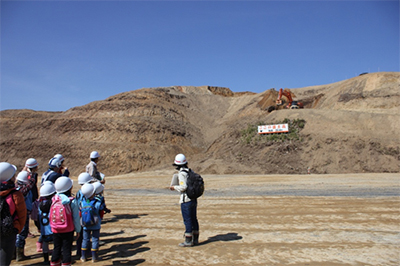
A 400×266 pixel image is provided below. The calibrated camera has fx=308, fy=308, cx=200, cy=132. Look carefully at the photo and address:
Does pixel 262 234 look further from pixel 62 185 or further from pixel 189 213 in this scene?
pixel 62 185

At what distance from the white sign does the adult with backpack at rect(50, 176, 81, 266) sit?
A: 28049 mm

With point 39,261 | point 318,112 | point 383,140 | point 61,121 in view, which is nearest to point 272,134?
point 318,112

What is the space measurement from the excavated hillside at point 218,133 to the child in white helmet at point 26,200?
21933 mm

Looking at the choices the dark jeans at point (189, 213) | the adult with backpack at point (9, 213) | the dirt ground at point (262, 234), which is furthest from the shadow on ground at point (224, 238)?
the adult with backpack at point (9, 213)

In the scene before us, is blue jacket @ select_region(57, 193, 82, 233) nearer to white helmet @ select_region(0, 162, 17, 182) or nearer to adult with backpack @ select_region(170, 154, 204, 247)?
white helmet @ select_region(0, 162, 17, 182)

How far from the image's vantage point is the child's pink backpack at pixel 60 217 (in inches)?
197

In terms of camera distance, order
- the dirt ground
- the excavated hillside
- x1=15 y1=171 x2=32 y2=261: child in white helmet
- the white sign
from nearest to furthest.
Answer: the dirt ground
x1=15 y1=171 x2=32 y2=261: child in white helmet
the excavated hillside
the white sign

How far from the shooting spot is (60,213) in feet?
16.5

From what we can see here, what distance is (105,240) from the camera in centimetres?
743

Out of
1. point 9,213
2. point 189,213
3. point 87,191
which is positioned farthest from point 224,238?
point 9,213

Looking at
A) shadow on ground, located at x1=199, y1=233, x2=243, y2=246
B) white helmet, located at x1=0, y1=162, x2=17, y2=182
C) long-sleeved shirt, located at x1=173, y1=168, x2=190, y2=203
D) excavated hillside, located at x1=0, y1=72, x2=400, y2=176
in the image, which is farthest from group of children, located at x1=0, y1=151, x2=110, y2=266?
excavated hillside, located at x1=0, y1=72, x2=400, y2=176

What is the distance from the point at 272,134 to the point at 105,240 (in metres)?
26.2

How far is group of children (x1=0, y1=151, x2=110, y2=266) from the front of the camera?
5.02 m

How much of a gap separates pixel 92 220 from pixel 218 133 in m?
45.0
